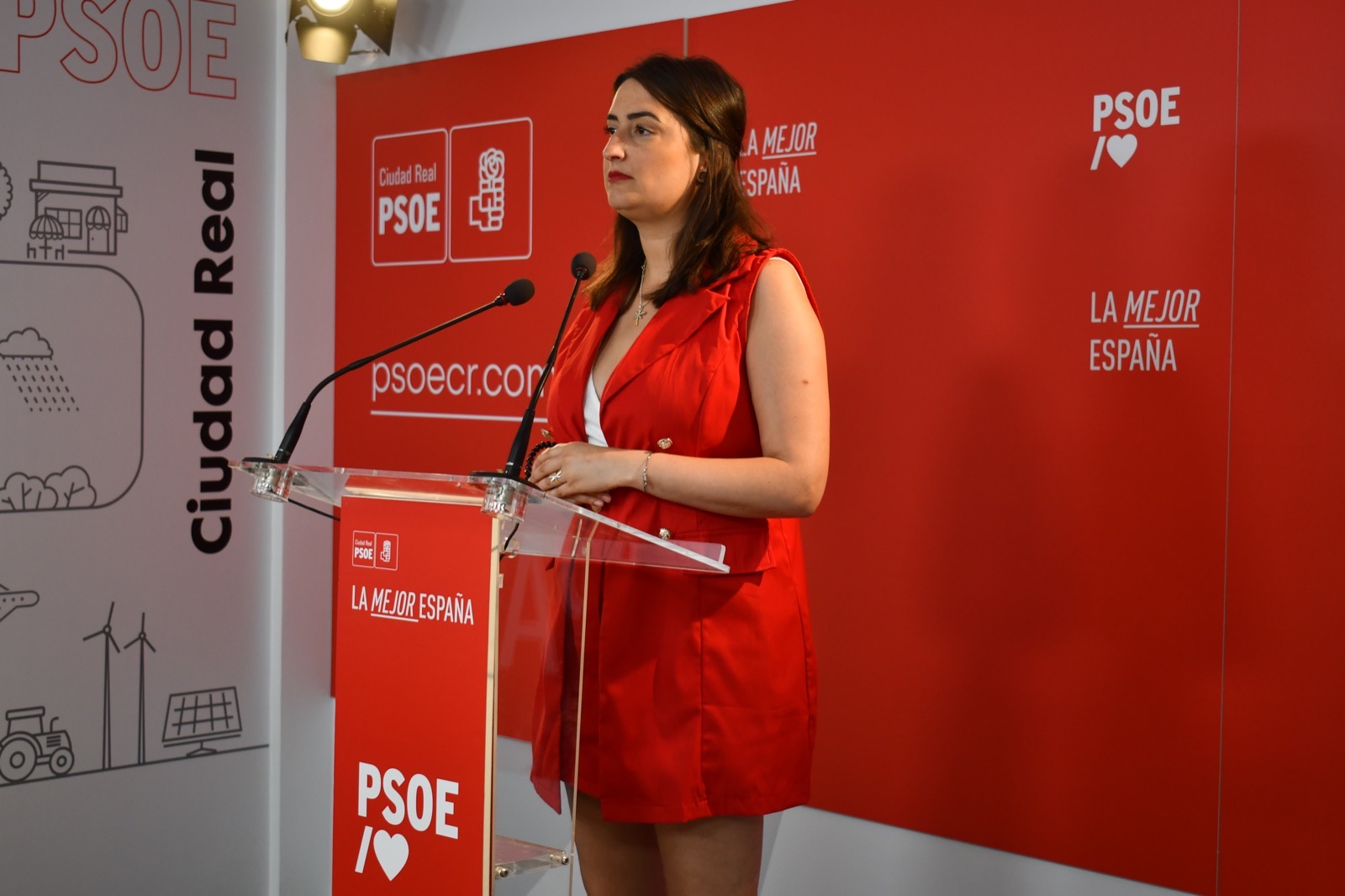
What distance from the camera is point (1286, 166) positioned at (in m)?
2.19

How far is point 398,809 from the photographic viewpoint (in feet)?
5.20

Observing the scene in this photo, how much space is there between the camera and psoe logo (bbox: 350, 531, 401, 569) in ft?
5.31

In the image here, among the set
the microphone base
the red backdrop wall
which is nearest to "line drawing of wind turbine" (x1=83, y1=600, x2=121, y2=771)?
the red backdrop wall

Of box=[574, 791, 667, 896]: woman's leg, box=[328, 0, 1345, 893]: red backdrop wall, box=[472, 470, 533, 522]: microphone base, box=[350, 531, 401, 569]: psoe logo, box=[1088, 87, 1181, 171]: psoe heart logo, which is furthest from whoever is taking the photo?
box=[1088, 87, 1181, 171]: psoe heart logo

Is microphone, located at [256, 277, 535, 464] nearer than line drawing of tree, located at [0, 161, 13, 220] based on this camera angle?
Yes

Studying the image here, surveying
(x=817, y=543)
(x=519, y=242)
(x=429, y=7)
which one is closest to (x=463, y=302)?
(x=519, y=242)

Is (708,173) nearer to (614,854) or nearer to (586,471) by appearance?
(586,471)

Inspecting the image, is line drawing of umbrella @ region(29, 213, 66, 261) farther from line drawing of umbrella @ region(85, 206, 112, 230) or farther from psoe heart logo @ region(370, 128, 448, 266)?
psoe heart logo @ region(370, 128, 448, 266)

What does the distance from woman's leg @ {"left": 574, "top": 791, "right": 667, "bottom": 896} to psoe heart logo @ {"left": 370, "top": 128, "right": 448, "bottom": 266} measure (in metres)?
2.19

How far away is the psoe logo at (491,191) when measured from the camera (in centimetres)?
353

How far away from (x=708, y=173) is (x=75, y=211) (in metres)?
2.42

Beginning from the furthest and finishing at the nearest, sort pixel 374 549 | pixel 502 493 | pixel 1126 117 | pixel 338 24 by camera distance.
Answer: pixel 338 24 < pixel 1126 117 < pixel 374 549 < pixel 502 493

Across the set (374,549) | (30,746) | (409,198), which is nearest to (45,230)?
(409,198)

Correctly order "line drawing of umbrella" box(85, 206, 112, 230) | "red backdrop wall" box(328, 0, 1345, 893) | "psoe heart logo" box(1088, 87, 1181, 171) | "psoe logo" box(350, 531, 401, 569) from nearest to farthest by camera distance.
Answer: "psoe logo" box(350, 531, 401, 569) → "red backdrop wall" box(328, 0, 1345, 893) → "psoe heart logo" box(1088, 87, 1181, 171) → "line drawing of umbrella" box(85, 206, 112, 230)
